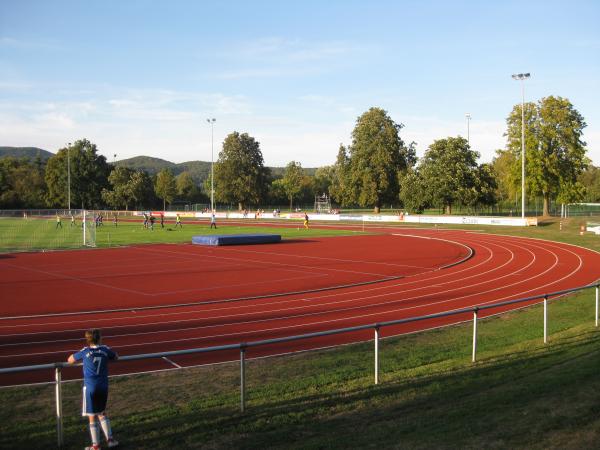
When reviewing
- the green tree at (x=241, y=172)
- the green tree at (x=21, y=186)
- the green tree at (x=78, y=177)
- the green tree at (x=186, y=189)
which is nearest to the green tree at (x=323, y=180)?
the green tree at (x=186, y=189)

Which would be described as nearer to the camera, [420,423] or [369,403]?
[420,423]

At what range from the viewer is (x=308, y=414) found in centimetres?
754

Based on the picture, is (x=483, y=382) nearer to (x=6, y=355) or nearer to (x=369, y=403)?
(x=369, y=403)

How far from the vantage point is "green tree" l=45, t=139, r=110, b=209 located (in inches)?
4624

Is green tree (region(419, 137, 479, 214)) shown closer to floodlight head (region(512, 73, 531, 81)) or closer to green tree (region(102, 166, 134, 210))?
floodlight head (region(512, 73, 531, 81))

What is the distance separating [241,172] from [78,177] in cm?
3635

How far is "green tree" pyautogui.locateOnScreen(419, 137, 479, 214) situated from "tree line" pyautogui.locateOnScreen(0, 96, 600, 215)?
127mm

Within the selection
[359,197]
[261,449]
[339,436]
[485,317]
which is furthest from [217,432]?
[359,197]

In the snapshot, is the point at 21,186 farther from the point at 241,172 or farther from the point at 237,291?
the point at 237,291

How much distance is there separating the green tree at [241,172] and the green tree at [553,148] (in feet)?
174

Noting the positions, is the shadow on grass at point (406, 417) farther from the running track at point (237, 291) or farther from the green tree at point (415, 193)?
the green tree at point (415, 193)

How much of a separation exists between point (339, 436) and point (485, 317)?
434 inches

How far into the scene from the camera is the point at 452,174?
71562 mm

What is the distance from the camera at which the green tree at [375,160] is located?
87375 millimetres
